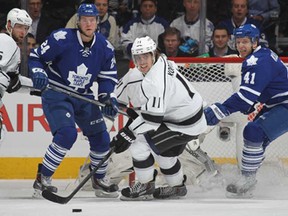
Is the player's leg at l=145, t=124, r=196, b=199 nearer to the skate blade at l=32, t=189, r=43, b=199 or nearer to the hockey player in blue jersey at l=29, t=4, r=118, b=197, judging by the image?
the hockey player in blue jersey at l=29, t=4, r=118, b=197

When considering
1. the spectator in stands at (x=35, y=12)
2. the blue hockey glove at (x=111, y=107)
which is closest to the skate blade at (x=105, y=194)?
the blue hockey glove at (x=111, y=107)

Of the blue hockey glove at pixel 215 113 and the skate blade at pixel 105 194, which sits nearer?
the blue hockey glove at pixel 215 113

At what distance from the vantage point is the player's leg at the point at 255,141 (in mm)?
6801

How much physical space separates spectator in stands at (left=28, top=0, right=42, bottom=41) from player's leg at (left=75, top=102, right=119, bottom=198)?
4.85 ft

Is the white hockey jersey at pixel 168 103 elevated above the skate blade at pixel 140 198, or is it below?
above

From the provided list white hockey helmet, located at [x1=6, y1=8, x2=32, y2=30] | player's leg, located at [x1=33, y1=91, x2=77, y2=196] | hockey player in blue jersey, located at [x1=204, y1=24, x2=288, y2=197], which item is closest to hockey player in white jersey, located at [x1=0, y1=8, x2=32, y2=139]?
white hockey helmet, located at [x1=6, y1=8, x2=32, y2=30]

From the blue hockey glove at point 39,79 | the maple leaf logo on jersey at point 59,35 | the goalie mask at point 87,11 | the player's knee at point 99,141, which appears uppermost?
the goalie mask at point 87,11

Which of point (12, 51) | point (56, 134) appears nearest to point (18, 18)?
point (12, 51)

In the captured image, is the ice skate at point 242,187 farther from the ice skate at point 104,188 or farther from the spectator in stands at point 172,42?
the spectator in stands at point 172,42

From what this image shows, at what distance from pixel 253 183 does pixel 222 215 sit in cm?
124

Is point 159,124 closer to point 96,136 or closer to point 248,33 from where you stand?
point 96,136

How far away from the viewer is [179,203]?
6.36 meters

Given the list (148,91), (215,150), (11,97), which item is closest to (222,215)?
(148,91)

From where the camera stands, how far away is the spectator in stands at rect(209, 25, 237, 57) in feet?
26.3
